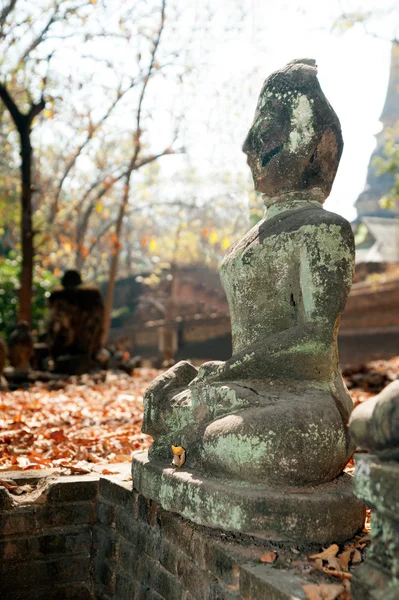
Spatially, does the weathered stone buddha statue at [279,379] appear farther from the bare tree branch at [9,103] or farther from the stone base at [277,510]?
the bare tree branch at [9,103]

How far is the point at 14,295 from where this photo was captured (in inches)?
680

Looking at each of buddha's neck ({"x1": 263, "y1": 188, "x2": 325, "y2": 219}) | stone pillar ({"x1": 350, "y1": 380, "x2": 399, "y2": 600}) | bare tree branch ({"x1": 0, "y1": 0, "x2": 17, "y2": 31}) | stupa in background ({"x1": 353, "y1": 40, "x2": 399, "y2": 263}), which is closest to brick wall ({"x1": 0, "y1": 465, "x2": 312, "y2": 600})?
stone pillar ({"x1": 350, "y1": 380, "x2": 399, "y2": 600})

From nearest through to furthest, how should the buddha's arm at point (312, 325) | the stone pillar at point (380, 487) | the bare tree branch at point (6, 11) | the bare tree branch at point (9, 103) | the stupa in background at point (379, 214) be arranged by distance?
the stone pillar at point (380, 487) → the buddha's arm at point (312, 325) → the bare tree branch at point (6, 11) → the bare tree branch at point (9, 103) → the stupa in background at point (379, 214)

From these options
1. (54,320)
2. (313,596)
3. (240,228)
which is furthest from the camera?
(240,228)

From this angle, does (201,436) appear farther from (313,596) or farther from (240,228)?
(240,228)

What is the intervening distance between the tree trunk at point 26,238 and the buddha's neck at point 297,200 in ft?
32.9

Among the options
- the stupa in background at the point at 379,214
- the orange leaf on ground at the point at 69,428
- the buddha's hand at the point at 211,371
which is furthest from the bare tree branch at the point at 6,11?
the buddha's hand at the point at 211,371

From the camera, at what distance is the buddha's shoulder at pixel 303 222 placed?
2758mm

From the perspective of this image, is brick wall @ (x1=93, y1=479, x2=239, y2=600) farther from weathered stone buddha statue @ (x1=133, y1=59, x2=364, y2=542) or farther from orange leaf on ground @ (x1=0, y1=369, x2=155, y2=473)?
orange leaf on ground @ (x1=0, y1=369, x2=155, y2=473)

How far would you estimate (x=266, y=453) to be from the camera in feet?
7.83

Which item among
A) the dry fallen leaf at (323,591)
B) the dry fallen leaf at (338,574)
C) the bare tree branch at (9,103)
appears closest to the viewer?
the dry fallen leaf at (323,591)

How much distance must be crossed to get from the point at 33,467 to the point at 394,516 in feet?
10.7

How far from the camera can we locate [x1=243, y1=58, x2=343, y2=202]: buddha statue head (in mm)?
2928

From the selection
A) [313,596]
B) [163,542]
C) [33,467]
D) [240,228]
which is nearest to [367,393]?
[33,467]
